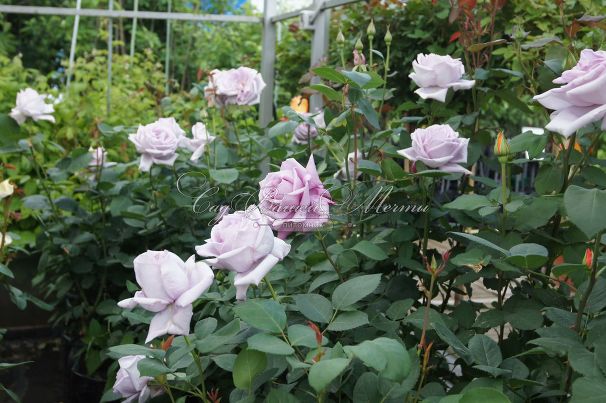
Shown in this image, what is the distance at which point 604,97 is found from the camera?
0.86 meters

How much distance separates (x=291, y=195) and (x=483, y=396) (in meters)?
0.35

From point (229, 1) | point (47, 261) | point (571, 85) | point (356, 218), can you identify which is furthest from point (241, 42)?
point (571, 85)

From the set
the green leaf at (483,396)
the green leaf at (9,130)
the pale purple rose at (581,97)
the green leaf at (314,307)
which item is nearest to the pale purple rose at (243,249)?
the green leaf at (314,307)

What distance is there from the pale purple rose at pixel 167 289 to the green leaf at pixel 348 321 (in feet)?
0.62

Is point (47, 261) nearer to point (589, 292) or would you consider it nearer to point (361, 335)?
point (361, 335)

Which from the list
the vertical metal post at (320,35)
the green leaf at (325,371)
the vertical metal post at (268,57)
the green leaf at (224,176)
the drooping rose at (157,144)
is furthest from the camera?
the vertical metal post at (268,57)

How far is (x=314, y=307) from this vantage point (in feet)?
3.21

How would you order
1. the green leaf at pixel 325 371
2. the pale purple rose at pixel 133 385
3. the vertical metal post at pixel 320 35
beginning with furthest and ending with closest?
1. the vertical metal post at pixel 320 35
2. the pale purple rose at pixel 133 385
3. the green leaf at pixel 325 371

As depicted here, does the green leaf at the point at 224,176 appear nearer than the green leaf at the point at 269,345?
No

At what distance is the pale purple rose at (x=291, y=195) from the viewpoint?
3.20 feet

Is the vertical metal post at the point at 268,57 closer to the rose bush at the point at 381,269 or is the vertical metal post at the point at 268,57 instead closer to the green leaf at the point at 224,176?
the rose bush at the point at 381,269

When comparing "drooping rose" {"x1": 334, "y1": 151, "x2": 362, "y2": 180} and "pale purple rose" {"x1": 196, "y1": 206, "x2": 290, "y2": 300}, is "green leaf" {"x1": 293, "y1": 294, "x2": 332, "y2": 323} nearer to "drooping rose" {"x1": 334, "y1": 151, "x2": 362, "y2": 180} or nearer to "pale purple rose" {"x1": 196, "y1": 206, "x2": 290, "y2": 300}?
"pale purple rose" {"x1": 196, "y1": 206, "x2": 290, "y2": 300}

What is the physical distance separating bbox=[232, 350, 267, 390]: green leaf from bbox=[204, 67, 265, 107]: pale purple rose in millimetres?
1040

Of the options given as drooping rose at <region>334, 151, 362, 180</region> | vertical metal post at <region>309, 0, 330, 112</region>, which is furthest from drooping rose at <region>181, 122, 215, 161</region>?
vertical metal post at <region>309, 0, 330, 112</region>
